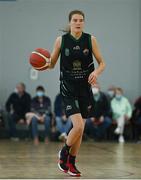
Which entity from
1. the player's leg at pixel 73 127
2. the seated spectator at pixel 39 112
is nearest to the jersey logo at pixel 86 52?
the player's leg at pixel 73 127

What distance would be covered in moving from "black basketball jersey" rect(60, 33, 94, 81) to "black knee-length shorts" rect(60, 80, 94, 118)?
0.30ft

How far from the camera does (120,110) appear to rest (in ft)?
53.5

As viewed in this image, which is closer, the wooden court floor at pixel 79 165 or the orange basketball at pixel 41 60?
the orange basketball at pixel 41 60

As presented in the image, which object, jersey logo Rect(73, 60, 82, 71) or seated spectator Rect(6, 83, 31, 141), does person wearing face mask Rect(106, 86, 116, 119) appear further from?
jersey logo Rect(73, 60, 82, 71)

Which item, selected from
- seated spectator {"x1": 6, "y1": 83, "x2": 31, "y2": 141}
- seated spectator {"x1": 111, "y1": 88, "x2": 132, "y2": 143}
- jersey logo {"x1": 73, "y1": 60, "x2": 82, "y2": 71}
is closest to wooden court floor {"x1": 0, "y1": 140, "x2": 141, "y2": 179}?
jersey logo {"x1": 73, "y1": 60, "x2": 82, "y2": 71}

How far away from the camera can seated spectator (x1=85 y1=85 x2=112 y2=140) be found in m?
16.2

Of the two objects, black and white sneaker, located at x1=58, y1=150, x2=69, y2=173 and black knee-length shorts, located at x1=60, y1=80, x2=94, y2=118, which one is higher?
black knee-length shorts, located at x1=60, y1=80, x2=94, y2=118

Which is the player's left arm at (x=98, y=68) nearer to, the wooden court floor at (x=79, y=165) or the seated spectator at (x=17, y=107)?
the wooden court floor at (x=79, y=165)

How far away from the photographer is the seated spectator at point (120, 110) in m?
16.1

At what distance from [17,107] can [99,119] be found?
237cm

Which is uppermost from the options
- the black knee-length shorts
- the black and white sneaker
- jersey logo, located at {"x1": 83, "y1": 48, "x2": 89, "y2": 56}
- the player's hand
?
jersey logo, located at {"x1": 83, "y1": 48, "x2": 89, "y2": 56}

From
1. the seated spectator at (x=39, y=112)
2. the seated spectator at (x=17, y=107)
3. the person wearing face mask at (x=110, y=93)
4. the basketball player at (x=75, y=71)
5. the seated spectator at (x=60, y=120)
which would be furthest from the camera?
the person wearing face mask at (x=110, y=93)

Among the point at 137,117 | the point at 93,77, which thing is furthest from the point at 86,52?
the point at 137,117

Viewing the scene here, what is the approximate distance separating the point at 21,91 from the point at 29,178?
936 centimetres
